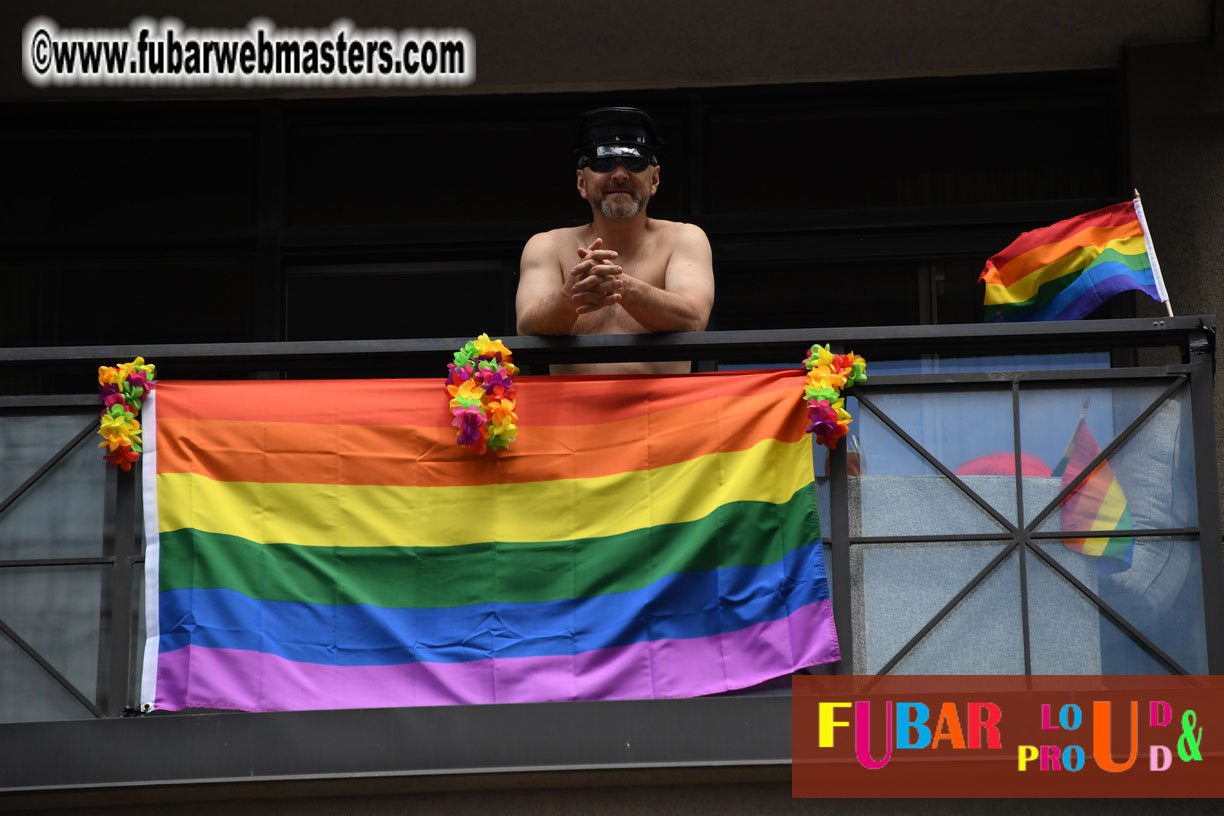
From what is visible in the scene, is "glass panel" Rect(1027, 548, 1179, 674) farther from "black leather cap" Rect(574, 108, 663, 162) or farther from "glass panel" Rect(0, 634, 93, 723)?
"glass panel" Rect(0, 634, 93, 723)

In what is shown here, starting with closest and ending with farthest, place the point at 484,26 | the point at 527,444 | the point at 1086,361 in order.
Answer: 1. the point at 527,444
2. the point at 1086,361
3. the point at 484,26

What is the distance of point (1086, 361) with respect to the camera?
6.97 meters

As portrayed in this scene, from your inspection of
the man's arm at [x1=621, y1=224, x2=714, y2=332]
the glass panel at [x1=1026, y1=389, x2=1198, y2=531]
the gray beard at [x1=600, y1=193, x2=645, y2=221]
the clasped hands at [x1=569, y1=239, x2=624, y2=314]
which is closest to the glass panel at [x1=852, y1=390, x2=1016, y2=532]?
the glass panel at [x1=1026, y1=389, x2=1198, y2=531]

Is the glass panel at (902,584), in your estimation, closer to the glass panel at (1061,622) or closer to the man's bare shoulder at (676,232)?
the glass panel at (1061,622)

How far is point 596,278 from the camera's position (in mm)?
5230

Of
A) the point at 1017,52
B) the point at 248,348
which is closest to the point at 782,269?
the point at 1017,52

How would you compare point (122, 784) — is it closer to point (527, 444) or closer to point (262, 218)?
point (527, 444)

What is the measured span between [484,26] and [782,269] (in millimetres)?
2021

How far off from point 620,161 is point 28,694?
290 cm

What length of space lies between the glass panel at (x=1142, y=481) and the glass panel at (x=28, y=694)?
3.56m

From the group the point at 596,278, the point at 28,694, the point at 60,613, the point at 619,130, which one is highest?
the point at 619,130

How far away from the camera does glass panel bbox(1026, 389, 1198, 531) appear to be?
5352 mm

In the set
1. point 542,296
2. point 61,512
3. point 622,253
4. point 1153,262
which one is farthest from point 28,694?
point 1153,262

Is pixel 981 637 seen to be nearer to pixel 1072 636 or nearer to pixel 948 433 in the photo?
pixel 1072 636
